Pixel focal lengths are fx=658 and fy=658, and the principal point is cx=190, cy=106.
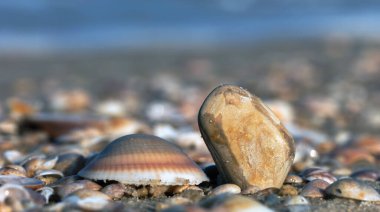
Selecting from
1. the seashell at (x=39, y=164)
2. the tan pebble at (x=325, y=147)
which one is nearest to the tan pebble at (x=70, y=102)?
the tan pebble at (x=325, y=147)

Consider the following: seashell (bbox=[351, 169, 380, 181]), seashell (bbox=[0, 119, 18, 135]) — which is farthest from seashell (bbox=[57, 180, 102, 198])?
seashell (bbox=[0, 119, 18, 135])

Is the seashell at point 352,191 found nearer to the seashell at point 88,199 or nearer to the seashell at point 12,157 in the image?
the seashell at point 88,199

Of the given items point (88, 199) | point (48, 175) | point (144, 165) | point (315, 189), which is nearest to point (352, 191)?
point (315, 189)

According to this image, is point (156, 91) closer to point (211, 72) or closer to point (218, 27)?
point (211, 72)

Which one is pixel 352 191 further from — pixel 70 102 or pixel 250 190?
pixel 70 102

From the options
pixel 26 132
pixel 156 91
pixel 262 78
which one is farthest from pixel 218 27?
pixel 26 132

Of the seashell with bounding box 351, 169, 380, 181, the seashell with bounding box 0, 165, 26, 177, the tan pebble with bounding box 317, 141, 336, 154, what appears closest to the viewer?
the seashell with bounding box 0, 165, 26, 177

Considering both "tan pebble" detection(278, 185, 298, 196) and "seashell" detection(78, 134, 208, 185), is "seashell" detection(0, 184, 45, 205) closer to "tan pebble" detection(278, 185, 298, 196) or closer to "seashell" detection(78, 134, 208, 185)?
"seashell" detection(78, 134, 208, 185)
